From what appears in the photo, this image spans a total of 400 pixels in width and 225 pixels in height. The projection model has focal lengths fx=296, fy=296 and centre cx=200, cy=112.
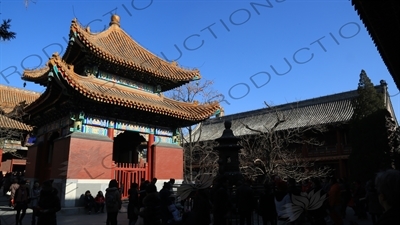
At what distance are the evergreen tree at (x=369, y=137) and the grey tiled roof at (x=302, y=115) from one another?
555cm

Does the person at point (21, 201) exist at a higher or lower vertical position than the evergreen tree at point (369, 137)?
→ lower

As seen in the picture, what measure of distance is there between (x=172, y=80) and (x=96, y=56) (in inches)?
161

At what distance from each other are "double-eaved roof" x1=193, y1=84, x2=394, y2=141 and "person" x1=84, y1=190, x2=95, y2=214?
44.7 feet

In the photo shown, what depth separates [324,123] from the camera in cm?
2367

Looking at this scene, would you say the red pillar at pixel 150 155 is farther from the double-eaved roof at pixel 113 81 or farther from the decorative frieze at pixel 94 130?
the decorative frieze at pixel 94 130

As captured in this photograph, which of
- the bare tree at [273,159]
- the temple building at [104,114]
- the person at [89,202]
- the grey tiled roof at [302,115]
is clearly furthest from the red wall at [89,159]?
the grey tiled roof at [302,115]

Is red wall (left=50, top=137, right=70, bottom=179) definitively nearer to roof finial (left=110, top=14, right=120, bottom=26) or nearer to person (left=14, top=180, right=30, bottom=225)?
person (left=14, top=180, right=30, bottom=225)

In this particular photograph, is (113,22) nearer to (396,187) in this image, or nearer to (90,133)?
(90,133)

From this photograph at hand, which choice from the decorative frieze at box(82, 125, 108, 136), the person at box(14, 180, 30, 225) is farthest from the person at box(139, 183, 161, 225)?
the decorative frieze at box(82, 125, 108, 136)

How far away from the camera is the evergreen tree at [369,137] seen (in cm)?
1571

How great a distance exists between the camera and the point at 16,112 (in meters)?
18.7

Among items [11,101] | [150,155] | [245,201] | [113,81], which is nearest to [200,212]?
[245,201]

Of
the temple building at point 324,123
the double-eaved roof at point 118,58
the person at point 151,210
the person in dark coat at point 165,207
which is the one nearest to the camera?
the person at point 151,210

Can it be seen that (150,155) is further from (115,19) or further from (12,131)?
(12,131)
